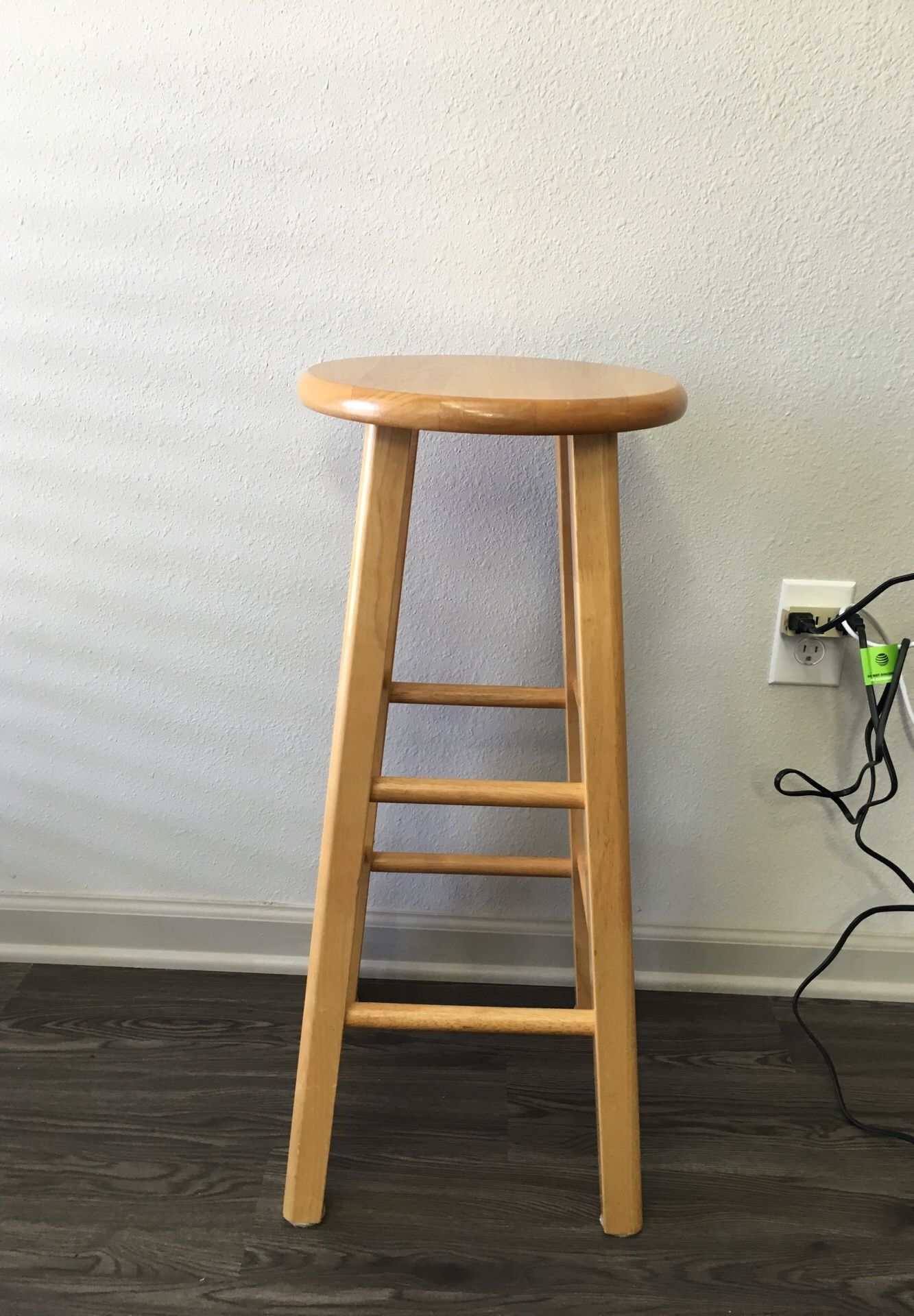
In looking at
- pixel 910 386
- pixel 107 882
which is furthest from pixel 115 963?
pixel 910 386

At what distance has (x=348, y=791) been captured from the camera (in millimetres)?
810

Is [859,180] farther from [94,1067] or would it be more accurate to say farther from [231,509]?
[94,1067]

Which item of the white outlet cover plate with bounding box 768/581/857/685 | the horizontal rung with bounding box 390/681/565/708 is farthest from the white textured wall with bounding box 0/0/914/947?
the horizontal rung with bounding box 390/681/565/708

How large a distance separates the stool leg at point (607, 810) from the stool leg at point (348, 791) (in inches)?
5.6

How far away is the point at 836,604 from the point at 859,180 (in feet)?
1.33

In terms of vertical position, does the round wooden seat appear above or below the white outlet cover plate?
above

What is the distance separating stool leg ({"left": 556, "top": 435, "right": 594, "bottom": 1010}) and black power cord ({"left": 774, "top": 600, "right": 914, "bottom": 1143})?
0.83ft

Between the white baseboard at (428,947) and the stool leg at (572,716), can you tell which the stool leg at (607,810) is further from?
the white baseboard at (428,947)

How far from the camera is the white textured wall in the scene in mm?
920

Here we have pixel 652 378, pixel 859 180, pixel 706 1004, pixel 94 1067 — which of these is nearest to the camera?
pixel 652 378

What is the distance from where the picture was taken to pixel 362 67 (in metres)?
0.92

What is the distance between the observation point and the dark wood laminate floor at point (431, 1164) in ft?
2.72

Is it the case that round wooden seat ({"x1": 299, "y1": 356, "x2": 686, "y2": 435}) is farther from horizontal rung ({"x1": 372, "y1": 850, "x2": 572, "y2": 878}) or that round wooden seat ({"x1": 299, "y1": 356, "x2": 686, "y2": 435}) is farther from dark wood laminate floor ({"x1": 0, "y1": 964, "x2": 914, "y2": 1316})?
dark wood laminate floor ({"x1": 0, "y1": 964, "x2": 914, "y2": 1316})

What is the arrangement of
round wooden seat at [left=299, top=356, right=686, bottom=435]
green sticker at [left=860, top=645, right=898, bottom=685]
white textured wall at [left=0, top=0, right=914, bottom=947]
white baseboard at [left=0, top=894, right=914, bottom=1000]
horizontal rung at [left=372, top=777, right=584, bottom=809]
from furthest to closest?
white baseboard at [left=0, top=894, right=914, bottom=1000]
green sticker at [left=860, top=645, right=898, bottom=685]
white textured wall at [left=0, top=0, right=914, bottom=947]
horizontal rung at [left=372, top=777, right=584, bottom=809]
round wooden seat at [left=299, top=356, right=686, bottom=435]
